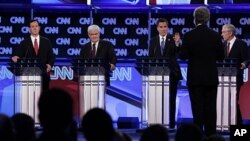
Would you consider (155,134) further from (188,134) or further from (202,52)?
(202,52)

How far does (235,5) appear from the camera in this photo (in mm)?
14508

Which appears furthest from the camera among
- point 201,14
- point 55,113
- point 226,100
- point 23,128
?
point 226,100

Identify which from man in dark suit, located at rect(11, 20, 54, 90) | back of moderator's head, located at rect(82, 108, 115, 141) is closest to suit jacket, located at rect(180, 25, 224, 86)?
man in dark suit, located at rect(11, 20, 54, 90)

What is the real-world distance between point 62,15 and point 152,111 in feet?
13.5

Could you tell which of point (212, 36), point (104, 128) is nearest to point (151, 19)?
point (212, 36)

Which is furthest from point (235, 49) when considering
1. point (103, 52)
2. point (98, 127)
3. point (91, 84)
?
point (98, 127)

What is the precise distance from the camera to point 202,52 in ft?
31.1

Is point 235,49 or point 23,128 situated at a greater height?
point 235,49

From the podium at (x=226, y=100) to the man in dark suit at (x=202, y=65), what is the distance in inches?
66.3

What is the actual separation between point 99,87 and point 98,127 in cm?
750

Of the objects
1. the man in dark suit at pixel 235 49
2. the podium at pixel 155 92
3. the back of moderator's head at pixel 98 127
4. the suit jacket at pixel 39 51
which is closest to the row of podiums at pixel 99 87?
the podium at pixel 155 92

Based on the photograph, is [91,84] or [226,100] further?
[91,84]

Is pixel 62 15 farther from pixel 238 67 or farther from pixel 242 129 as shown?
pixel 242 129

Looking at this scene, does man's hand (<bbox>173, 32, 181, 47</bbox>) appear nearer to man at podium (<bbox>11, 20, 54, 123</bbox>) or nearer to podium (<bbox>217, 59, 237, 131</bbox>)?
podium (<bbox>217, 59, 237, 131</bbox>)
